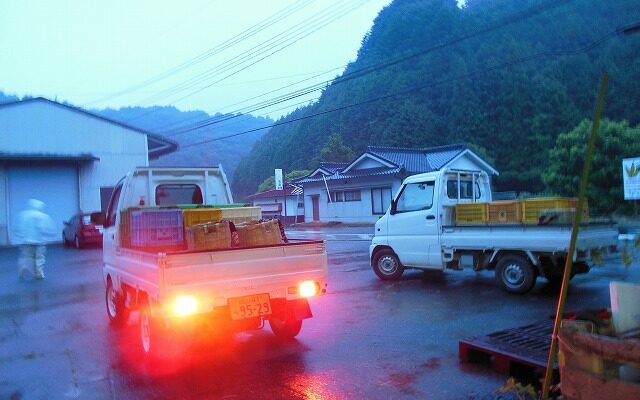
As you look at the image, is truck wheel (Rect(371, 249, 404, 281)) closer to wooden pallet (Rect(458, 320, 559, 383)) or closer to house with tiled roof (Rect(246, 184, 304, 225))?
wooden pallet (Rect(458, 320, 559, 383))

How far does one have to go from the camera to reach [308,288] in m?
5.60

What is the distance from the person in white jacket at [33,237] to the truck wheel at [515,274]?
10441 mm

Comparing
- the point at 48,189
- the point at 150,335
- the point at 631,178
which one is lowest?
the point at 150,335

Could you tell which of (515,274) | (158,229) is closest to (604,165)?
(515,274)

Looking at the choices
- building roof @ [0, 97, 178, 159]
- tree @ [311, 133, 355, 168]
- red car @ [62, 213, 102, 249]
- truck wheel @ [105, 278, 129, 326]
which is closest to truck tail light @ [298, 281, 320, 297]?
truck wheel @ [105, 278, 129, 326]

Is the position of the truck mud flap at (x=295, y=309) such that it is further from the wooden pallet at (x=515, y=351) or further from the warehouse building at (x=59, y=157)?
the warehouse building at (x=59, y=157)

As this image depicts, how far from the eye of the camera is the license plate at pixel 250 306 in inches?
197

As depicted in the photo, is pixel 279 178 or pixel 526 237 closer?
pixel 526 237

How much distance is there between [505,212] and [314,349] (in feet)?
15.5

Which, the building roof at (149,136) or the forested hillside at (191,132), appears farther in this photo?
the forested hillside at (191,132)

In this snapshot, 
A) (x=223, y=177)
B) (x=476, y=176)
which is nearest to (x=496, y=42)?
(x=476, y=176)

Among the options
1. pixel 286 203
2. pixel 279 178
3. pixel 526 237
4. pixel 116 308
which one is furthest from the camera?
pixel 286 203

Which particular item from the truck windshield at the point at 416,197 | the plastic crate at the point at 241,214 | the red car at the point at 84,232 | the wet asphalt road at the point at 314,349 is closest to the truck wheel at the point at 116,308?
the wet asphalt road at the point at 314,349

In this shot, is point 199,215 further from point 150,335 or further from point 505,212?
point 505,212
